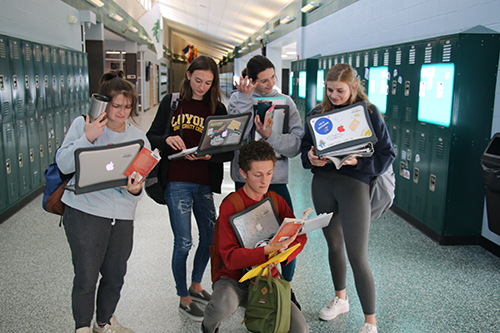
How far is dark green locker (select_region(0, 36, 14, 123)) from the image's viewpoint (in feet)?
13.9

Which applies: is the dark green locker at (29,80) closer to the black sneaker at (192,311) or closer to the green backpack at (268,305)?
the black sneaker at (192,311)

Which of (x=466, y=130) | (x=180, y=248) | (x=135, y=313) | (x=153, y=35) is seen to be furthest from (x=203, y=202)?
(x=153, y=35)

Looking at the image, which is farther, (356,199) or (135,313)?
(135,313)

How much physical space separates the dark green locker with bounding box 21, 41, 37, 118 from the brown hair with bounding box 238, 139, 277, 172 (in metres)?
4.02

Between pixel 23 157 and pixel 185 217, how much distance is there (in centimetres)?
345

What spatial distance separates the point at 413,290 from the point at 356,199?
120cm

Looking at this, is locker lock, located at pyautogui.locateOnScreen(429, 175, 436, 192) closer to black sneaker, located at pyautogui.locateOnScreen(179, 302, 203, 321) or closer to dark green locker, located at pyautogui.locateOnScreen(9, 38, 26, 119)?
black sneaker, located at pyautogui.locateOnScreen(179, 302, 203, 321)

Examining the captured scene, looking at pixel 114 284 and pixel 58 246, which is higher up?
pixel 114 284

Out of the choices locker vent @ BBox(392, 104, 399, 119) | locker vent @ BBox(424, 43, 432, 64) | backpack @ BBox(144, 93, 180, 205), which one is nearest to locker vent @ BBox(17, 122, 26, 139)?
backpack @ BBox(144, 93, 180, 205)

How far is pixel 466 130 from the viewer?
366 cm

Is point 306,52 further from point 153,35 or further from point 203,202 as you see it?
point 203,202

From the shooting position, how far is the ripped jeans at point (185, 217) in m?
2.35

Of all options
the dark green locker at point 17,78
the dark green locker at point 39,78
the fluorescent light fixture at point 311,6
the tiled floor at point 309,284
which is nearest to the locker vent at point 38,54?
the dark green locker at point 39,78

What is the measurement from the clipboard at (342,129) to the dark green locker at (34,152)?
4.18m
